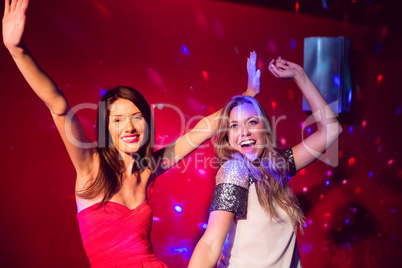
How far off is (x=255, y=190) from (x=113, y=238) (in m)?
0.66

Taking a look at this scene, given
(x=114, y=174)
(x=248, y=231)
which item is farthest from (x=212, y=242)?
(x=114, y=174)

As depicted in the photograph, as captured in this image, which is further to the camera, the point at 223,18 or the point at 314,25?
the point at 314,25

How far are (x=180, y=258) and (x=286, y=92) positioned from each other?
4.87 feet

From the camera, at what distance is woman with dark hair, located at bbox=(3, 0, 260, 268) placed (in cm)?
150

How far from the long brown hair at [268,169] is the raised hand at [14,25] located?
2.94ft

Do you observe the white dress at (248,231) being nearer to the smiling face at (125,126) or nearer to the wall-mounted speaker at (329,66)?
the smiling face at (125,126)

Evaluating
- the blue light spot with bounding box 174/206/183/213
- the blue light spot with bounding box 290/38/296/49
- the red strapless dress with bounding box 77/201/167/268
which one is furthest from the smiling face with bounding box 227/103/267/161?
the blue light spot with bounding box 290/38/296/49

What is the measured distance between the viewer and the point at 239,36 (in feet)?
8.72

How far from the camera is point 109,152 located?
5.68ft

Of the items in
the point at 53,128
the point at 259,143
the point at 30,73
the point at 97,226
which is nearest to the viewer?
the point at 30,73

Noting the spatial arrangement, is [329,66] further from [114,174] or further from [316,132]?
[114,174]

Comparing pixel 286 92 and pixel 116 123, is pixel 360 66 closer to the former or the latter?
pixel 286 92

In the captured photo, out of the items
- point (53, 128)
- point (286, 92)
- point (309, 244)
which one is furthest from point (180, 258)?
point (286, 92)

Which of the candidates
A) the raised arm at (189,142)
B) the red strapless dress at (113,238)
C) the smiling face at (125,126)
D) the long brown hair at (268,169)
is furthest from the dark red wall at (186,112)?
the long brown hair at (268,169)
